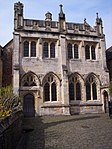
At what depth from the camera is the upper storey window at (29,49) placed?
24202 millimetres

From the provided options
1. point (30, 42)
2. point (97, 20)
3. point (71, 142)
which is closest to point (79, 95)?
point (30, 42)

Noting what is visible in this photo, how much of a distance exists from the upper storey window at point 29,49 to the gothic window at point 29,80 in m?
2.66

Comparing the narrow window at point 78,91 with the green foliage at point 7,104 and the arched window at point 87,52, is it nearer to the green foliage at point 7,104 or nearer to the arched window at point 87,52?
the arched window at point 87,52

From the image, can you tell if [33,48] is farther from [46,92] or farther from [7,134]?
[7,134]

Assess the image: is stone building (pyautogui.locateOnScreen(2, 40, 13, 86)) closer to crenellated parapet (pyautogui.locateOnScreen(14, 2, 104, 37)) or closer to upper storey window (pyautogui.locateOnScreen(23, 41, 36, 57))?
upper storey window (pyautogui.locateOnScreen(23, 41, 36, 57))

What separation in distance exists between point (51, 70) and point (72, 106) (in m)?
5.32

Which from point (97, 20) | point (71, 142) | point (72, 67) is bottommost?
point (71, 142)

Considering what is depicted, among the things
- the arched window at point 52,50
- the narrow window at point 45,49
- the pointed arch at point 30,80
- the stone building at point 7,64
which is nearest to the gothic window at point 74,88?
the arched window at point 52,50

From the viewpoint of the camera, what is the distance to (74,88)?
24922mm

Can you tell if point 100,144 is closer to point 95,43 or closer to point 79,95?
point 79,95

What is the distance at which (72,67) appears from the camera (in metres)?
25.2

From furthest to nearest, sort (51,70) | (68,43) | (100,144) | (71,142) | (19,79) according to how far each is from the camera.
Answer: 1. (68,43)
2. (51,70)
3. (19,79)
4. (71,142)
5. (100,144)

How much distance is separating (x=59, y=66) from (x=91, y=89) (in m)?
5.36

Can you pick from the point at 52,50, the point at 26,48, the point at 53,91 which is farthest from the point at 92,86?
the point at 26,48
